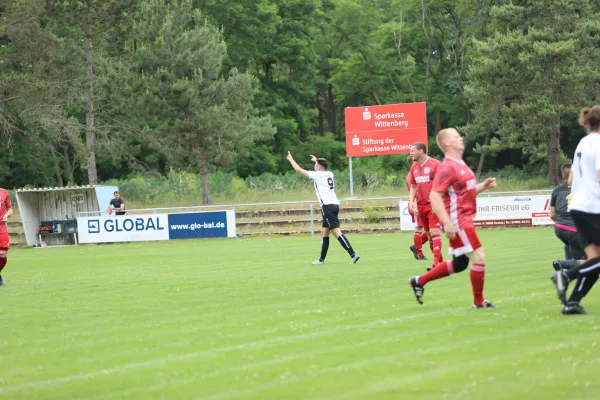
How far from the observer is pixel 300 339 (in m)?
7.64

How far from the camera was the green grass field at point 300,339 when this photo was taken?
573 centimetres

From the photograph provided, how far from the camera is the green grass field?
573cm

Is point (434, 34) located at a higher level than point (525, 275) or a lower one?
higher

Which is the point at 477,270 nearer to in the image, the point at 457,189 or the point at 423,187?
the point at 457,189

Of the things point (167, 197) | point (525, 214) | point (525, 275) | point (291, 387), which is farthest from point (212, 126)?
point (291, 387)

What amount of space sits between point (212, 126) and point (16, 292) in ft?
98.9

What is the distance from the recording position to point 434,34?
64688mm

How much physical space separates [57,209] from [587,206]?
104ft

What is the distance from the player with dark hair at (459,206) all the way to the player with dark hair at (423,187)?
5.77m

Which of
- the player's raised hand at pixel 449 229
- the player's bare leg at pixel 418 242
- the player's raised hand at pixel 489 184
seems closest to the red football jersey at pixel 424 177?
the player's bare leg at pixel 418 242

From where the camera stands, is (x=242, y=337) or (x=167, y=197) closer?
(x=242, y=337)

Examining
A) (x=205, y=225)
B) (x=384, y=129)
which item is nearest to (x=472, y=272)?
(x=205, y=225)

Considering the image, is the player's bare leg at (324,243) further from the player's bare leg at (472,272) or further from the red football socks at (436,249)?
the player's bare leg at (472,272)

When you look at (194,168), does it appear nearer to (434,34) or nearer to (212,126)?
(212,126)
